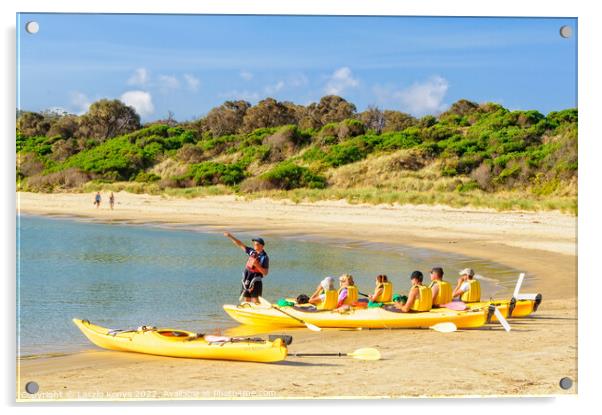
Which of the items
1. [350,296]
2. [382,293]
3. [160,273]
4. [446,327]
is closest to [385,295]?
[382,293]

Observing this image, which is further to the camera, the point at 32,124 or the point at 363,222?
the point at 363,222

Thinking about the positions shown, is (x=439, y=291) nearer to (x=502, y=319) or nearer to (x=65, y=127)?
(x=502, y=319)

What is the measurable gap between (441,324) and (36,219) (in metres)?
13.4

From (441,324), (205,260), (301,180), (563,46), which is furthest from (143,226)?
(563,46)

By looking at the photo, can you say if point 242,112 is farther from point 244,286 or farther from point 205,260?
point 244,286

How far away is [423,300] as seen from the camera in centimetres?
962

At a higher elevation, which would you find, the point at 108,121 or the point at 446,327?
the point at 108,121

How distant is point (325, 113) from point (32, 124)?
1049 cm

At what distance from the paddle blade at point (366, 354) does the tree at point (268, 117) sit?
10389 mm

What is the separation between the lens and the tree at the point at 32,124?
859 centimetres

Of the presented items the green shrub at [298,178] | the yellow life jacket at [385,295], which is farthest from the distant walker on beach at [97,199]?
the yellow life jacket at [385,295]

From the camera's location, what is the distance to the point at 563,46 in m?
8.35

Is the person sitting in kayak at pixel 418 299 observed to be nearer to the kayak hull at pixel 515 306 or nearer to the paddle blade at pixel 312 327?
the kayak hull at pixel 515 306

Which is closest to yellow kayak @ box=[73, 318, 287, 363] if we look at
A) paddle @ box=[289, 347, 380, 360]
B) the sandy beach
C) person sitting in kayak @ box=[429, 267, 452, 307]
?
the sandy beach
